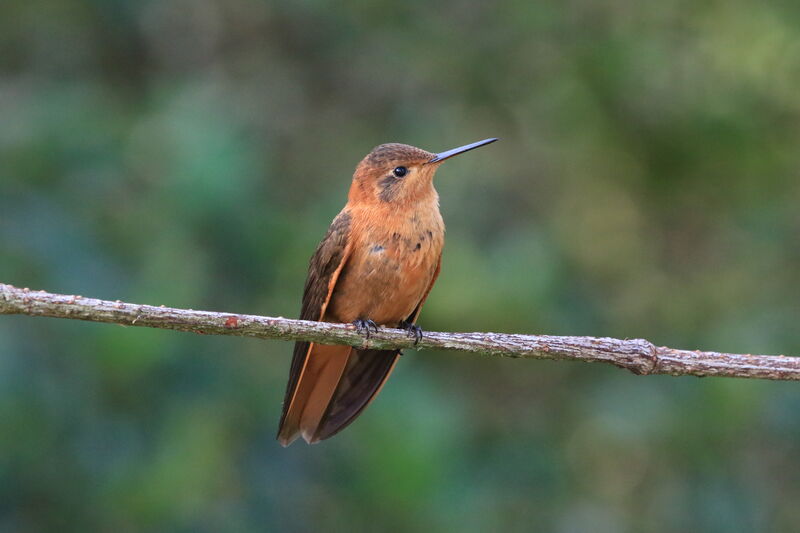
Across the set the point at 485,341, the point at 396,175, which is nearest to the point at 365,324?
the point at 396,175

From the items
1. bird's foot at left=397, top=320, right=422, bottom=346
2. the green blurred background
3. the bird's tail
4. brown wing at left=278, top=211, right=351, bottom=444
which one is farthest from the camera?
the green blurred background

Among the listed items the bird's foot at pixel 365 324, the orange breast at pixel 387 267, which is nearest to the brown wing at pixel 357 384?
the orange breast at pixel 387 267

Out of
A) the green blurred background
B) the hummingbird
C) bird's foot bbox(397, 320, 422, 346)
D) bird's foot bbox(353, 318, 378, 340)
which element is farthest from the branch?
the green blurred background

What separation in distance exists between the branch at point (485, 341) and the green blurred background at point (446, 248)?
1626 millimetres

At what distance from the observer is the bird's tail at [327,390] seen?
500cm

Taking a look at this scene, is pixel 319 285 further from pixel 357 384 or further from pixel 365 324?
pixel 357 384

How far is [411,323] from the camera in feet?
16.8

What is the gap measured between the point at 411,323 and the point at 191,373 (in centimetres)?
115

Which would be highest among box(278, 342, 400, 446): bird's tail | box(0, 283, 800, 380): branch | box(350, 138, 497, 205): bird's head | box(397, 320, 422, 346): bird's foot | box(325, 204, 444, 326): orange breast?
box(350, 138, 497, 205): bird's head

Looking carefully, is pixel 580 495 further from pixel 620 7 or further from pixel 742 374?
pixel 620 7

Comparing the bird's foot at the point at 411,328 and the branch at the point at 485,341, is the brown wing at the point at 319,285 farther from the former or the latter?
the branch at the point at 485,341

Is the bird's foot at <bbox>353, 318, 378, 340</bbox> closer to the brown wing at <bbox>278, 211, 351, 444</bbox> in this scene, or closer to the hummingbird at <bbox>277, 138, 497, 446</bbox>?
the hummingbird at <bbox>277, 138, 497, 446</bbox>

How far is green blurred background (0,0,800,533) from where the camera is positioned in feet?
17.5

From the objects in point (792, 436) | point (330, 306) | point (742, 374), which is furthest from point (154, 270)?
point (792, 436)
